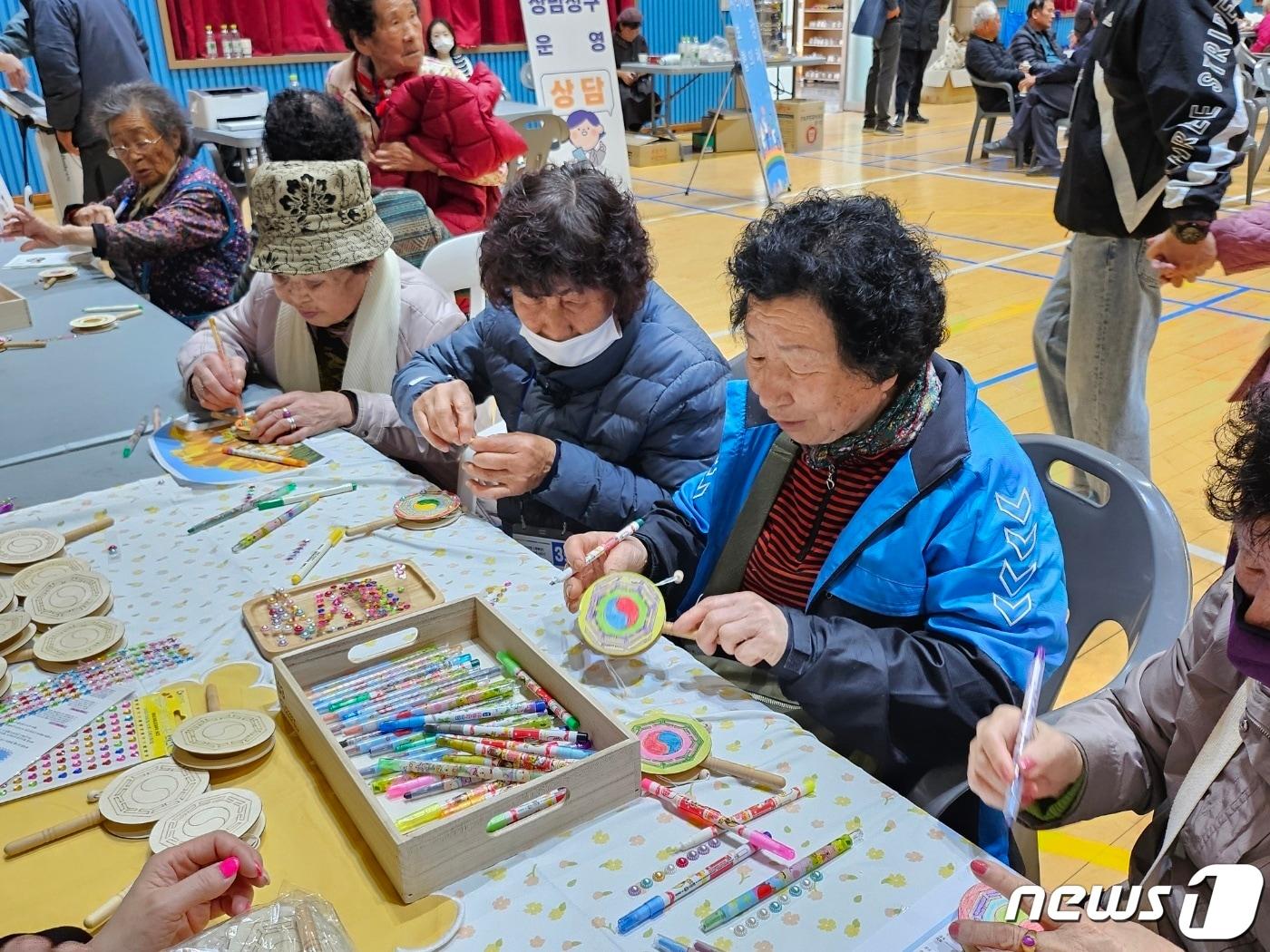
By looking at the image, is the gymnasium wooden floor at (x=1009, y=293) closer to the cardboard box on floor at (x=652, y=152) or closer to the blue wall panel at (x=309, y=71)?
the cardboard box on floor at (x=652, y=152)

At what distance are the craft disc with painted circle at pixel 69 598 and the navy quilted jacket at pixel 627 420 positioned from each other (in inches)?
32.5

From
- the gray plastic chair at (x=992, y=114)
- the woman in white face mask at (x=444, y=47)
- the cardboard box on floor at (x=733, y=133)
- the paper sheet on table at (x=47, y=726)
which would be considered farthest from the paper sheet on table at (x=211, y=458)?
the cardboard box on floor at (x=733, y=133)

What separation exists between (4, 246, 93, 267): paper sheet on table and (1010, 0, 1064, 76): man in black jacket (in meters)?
8.62

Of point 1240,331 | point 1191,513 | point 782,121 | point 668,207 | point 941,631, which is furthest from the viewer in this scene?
point 782,121

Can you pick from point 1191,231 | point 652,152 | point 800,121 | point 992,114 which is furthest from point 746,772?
point 800,121

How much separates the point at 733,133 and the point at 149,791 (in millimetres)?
10808

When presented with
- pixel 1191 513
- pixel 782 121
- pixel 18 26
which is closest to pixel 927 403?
pixel 1191 513

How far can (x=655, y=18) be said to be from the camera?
38.3 ft

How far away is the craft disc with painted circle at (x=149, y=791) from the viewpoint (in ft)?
3.88

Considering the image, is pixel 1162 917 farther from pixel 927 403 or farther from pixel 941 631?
pixel 927 403

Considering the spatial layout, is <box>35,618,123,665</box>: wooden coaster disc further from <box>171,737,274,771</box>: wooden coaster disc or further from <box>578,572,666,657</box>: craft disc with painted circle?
<box>578,572,666,657</box>: craft disc with painted circle

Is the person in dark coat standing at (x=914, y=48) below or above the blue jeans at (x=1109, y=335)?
above

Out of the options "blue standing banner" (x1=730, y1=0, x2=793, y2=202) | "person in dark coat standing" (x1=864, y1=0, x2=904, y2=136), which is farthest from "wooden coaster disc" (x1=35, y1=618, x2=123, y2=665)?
"person in dark coat standing" (x1=864, y1=0, x2=904, y2=136)

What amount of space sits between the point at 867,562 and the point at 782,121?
10404mm
